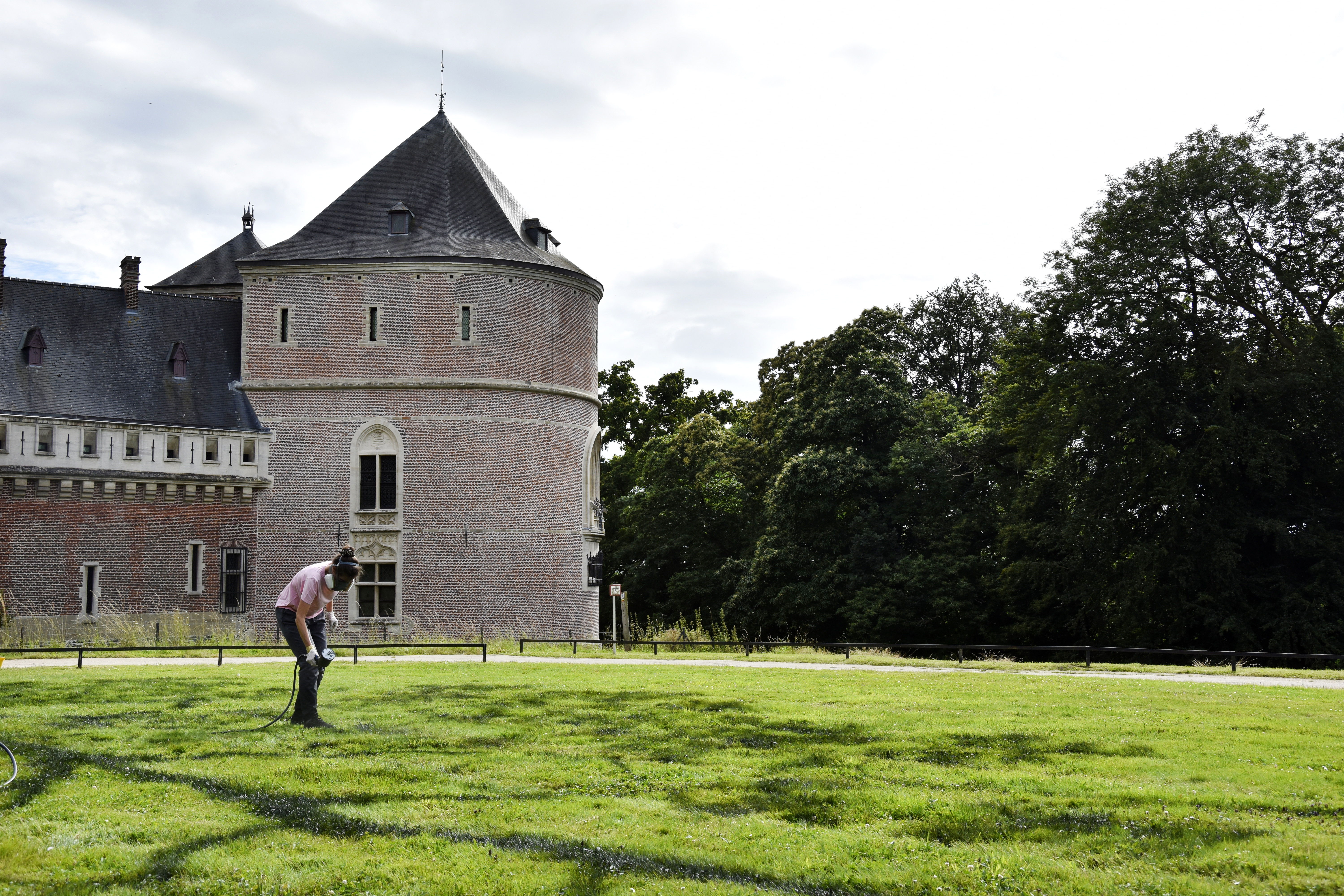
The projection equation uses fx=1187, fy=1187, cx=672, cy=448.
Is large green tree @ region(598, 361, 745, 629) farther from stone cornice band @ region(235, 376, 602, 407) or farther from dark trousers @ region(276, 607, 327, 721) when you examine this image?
dark trousers @ region(276, 607, 327, 721)

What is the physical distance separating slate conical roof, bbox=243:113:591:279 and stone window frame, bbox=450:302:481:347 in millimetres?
1330

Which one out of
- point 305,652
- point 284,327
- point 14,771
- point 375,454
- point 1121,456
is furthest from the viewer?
point 284,327

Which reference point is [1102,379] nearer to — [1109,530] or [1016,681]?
[1109,530]

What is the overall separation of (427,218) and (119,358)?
946 centimetres

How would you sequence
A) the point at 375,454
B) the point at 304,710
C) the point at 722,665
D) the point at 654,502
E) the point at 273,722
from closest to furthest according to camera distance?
the point at 304,710, the point at 273,722, the point at 722,665, the point at 375,454, the point at 654,502

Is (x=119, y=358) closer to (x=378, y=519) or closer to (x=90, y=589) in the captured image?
(x=90, y=589)

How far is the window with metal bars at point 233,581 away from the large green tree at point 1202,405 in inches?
860

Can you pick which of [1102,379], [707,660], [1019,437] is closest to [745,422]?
[1019,437]

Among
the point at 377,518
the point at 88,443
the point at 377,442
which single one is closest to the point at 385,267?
the point at 377,442

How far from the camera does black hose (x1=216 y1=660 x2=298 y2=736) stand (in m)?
11.1

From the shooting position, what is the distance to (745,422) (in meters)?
52.3

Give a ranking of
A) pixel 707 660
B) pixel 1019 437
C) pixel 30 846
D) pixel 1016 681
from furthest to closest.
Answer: pixel 1019 437 < pixel 707 660 < pixel 1016 681 < pixel 30 846

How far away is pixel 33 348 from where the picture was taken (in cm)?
3148

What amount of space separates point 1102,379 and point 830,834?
2560 cm
